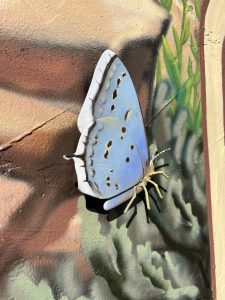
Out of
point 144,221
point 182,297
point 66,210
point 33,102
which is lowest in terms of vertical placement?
point 182,297

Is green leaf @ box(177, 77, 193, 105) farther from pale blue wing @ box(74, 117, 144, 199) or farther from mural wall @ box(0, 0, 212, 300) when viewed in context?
pale blue wing @ box(74, 117, 144, 199)

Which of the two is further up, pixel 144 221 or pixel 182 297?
pixel 144 221

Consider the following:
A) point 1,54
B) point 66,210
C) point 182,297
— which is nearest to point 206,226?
point 182,297

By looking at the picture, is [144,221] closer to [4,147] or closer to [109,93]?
[109,93]

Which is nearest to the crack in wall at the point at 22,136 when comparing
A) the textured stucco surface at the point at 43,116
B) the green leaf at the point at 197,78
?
the textured stucco surface at the point at 43,116

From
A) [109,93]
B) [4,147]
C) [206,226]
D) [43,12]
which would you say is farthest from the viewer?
[206,226]

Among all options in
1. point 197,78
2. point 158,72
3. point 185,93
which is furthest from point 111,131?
point 197,78

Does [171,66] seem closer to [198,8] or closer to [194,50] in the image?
[194,50]
